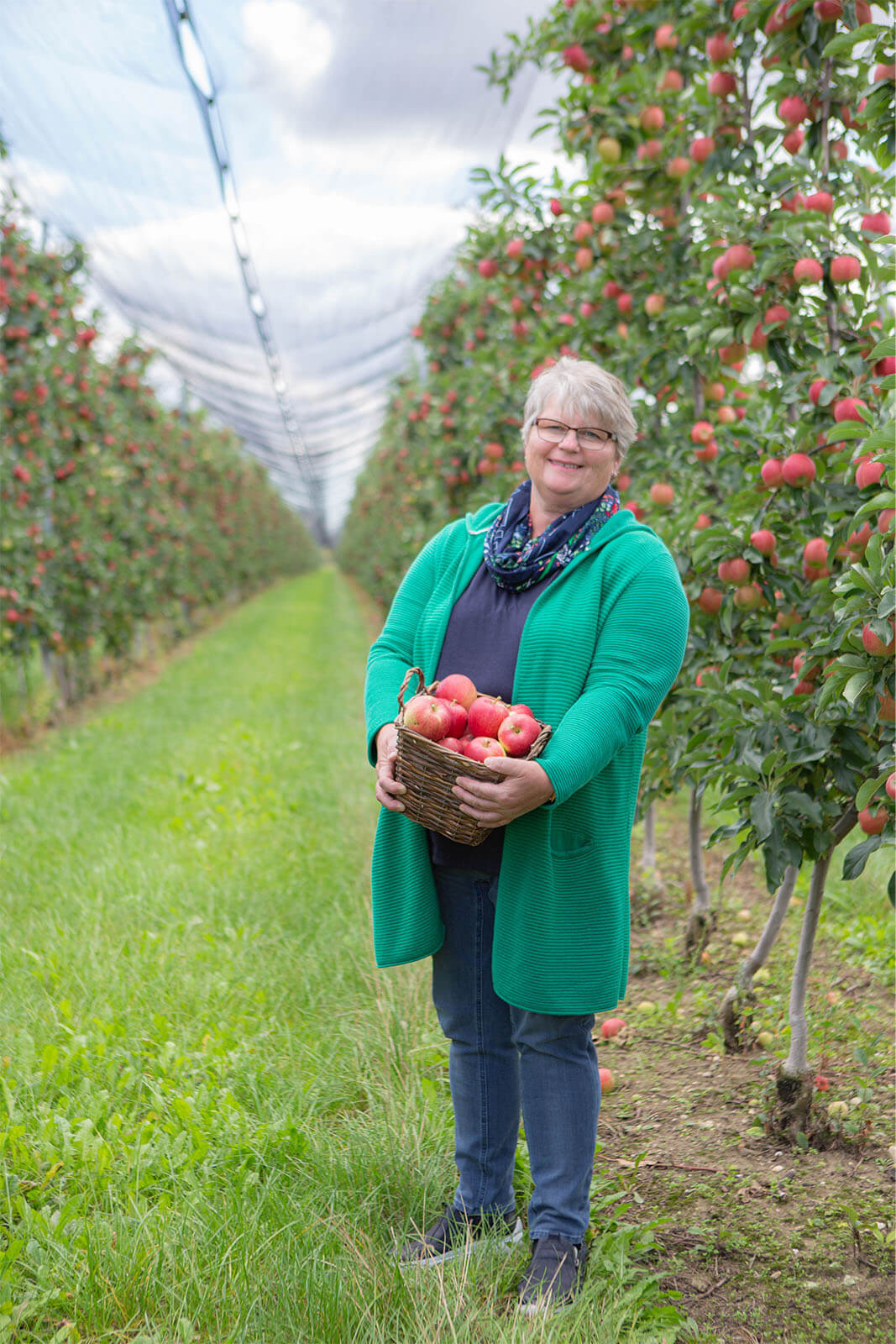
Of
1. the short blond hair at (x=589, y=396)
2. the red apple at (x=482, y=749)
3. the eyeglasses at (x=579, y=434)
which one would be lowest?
the red apple at (x=482, y=749)

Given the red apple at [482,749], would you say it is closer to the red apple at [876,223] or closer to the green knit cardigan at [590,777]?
the green knit cardigan at [590,777]

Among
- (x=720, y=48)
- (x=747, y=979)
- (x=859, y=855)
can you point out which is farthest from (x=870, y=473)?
(x=720, y=48)

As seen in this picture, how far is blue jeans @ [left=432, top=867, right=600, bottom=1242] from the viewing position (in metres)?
1.88

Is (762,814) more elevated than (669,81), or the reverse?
(669,81)

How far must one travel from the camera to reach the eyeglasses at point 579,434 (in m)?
1.83

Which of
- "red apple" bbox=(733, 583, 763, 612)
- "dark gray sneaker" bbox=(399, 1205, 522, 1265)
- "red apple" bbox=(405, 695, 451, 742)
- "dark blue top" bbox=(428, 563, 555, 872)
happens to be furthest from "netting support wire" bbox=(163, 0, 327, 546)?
"dark gray sneaker" bbox=(399, 1205, 522, 1265)

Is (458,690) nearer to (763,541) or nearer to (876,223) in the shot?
(763,541)

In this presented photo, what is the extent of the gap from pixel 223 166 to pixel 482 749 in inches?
255

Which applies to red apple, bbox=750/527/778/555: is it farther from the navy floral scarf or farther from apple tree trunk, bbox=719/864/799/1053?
apple tree trunk, bbox=719/864/799/1053

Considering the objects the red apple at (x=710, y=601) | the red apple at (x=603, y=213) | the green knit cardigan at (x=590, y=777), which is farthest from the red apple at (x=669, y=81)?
the green knit cardigan at (x=590, y=777)

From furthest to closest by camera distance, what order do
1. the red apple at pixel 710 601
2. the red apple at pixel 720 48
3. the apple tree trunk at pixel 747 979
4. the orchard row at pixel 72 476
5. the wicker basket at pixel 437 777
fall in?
the orchard row at pixel 72 476
the red apple at pixel 720 48
the red apple at pixel 710 601
the apple tree trunk at pixel 747 979
the wicker basket at pixel 437 777

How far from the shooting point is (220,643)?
13219mm

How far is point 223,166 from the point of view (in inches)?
271

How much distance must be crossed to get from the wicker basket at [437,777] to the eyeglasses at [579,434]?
49 cm
